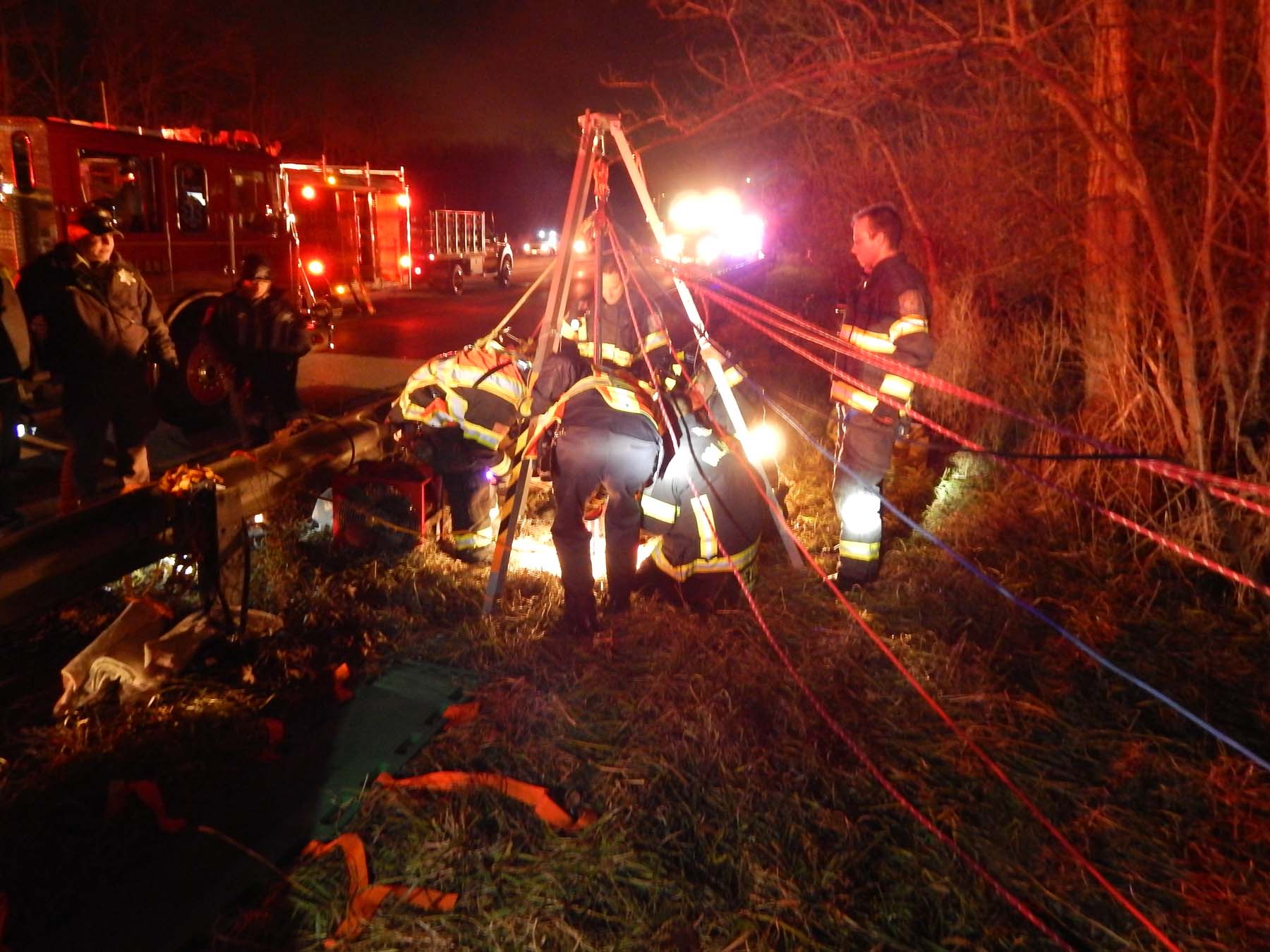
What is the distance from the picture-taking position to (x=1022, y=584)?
4.32m

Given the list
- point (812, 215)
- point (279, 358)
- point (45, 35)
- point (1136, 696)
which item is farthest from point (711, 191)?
point (1136, 696)

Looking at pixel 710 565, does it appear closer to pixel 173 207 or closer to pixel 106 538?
pixel 106 538

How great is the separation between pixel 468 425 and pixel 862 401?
1.80 m

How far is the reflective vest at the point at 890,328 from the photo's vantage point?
4.12 m

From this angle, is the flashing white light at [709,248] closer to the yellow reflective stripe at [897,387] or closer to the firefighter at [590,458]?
the yellow reflective stripe at [897,387]

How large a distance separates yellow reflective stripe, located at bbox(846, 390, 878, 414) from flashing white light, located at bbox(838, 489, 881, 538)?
0.38 m

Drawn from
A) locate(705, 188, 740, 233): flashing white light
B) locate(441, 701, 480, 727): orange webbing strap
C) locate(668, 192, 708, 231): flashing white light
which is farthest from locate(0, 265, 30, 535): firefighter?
locate(705, 188, 740, 233): flashing white light

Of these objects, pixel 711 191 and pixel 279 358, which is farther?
pixel 711 191

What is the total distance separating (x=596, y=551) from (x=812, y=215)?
1459 centimetres

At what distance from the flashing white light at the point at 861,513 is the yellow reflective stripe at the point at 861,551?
4 cm

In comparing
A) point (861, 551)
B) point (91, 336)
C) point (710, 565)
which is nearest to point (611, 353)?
point (710, 565)

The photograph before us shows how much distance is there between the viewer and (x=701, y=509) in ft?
13.3

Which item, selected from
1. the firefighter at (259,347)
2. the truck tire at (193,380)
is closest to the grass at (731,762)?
the firefighter at (259,347)

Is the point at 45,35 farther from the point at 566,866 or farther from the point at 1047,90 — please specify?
the point at 566,866
